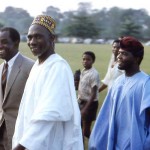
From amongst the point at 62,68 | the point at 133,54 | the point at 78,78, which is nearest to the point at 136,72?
the point at 133,54

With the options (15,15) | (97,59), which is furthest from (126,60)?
(15,15)

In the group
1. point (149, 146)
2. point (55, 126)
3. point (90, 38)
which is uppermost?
point (55, 126)

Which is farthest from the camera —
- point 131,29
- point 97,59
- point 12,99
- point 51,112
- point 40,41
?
point 131,29

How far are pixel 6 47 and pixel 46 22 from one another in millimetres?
1051

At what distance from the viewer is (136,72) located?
3.90m

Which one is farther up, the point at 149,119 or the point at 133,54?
the point at 133,54

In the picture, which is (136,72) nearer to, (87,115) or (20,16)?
(87,115)

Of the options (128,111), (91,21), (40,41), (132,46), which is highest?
(40,41)

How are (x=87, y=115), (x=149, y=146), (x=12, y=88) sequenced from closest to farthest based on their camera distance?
1. (x=149, y=146)
2. (x=12, y=88)
3. (x=87, y=115)

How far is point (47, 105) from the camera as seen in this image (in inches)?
121

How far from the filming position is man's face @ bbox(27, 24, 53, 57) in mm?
3291

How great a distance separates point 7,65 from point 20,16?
114 m

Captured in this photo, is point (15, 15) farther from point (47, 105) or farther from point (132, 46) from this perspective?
point (47, 105)

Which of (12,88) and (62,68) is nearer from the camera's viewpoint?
(62,68)
